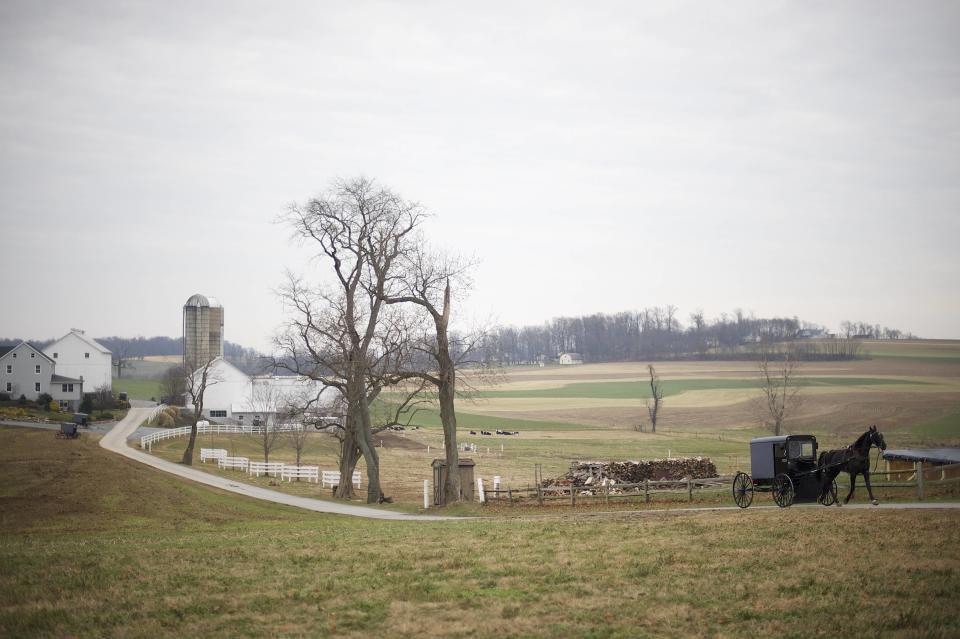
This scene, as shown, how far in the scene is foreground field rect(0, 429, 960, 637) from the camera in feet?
35.9

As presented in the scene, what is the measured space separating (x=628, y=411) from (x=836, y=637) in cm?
9318

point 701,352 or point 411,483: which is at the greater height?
point 701,352

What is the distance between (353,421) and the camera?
→ 3947cm

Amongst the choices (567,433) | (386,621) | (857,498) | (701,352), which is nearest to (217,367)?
(567,433)

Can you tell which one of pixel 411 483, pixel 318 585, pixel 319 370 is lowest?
pixel 411 483

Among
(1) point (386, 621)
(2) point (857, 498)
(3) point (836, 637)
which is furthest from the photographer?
(2) point (857, 498)

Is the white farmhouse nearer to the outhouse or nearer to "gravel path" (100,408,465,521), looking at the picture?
"gravel path" (100,408,465,521)

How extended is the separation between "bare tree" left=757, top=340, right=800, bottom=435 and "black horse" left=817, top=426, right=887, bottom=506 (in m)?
46.1

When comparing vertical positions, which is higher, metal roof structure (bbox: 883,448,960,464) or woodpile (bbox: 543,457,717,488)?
metal roof structure (bbox: 883,448,960,464)

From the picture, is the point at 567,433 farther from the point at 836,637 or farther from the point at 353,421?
the point at 836,637

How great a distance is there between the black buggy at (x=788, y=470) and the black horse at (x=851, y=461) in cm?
26

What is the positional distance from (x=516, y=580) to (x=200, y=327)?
314 feet

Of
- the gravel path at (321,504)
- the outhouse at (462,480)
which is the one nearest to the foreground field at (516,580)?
the gravel path at (321,504)

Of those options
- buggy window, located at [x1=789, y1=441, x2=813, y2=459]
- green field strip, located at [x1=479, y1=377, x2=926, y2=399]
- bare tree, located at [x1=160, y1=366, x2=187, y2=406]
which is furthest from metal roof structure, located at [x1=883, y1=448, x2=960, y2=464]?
bare tree, located at [x1=160, y1=366, x2=187, y2=406]
